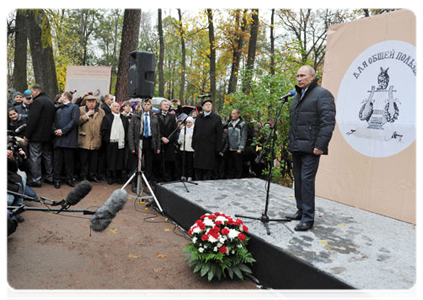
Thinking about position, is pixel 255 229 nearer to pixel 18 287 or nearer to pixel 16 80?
pixel 18 287

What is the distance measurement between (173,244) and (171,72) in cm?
3095

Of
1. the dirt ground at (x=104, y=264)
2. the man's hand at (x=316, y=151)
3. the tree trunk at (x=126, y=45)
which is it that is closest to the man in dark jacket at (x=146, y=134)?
the dirt ground at (x=104, y=264)

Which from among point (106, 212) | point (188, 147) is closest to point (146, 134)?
point (188, 147)

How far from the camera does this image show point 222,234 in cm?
355

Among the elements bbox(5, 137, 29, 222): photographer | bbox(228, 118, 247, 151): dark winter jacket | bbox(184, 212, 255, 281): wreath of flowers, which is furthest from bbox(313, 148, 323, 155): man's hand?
bbox(228, 118, 247, 151): dark winter jacket

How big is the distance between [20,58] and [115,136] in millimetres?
8598

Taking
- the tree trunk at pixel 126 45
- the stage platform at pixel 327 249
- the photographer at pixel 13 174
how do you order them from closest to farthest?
the stage platform at pixel 327 249 → the photographer at pixel 13 174 → the tree trunk at pixel 126 45

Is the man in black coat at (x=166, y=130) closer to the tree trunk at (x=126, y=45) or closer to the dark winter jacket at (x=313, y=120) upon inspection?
the tree trunk at (x=126, y=45)

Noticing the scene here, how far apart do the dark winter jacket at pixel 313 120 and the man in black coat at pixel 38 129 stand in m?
5.19

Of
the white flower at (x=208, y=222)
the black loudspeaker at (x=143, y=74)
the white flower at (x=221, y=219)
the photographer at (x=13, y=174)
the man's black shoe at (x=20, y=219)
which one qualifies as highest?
the black loudspeaker at (x=143, y=74)

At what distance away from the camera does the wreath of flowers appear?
348 centimetres

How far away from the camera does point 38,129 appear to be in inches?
271

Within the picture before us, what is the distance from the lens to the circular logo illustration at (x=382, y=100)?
4777 mm

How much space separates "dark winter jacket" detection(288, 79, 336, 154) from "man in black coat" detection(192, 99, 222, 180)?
10.8 feet
